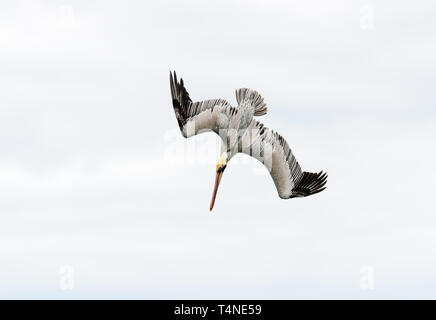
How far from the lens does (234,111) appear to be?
28.8m

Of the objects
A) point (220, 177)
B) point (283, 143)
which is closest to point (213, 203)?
point (220, 177)

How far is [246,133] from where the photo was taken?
94.4ft

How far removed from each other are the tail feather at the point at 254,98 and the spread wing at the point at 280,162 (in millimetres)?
394

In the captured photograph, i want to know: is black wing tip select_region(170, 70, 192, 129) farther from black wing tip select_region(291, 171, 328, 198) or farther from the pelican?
black wing tip select_region(291, 171, 328, 198)

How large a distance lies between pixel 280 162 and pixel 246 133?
4.09ft

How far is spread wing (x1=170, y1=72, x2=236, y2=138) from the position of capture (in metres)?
28.7

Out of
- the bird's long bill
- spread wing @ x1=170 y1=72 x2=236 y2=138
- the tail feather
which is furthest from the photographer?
the bird's long bill

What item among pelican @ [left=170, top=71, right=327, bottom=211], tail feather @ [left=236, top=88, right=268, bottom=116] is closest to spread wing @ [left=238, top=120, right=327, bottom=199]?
pelican @ [left=170, top=71, right=327, bottom=211]

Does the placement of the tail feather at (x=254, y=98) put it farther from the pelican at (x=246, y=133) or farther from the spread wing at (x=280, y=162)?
the spread wing at (x=280, y=162)

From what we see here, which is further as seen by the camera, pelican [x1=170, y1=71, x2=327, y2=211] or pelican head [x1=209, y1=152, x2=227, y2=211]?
pelican head [x1=209, y1=152, x2=227, y2=211]

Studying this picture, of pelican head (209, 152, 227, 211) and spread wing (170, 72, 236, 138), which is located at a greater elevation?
spread wing (170, 72, 236, 138)
